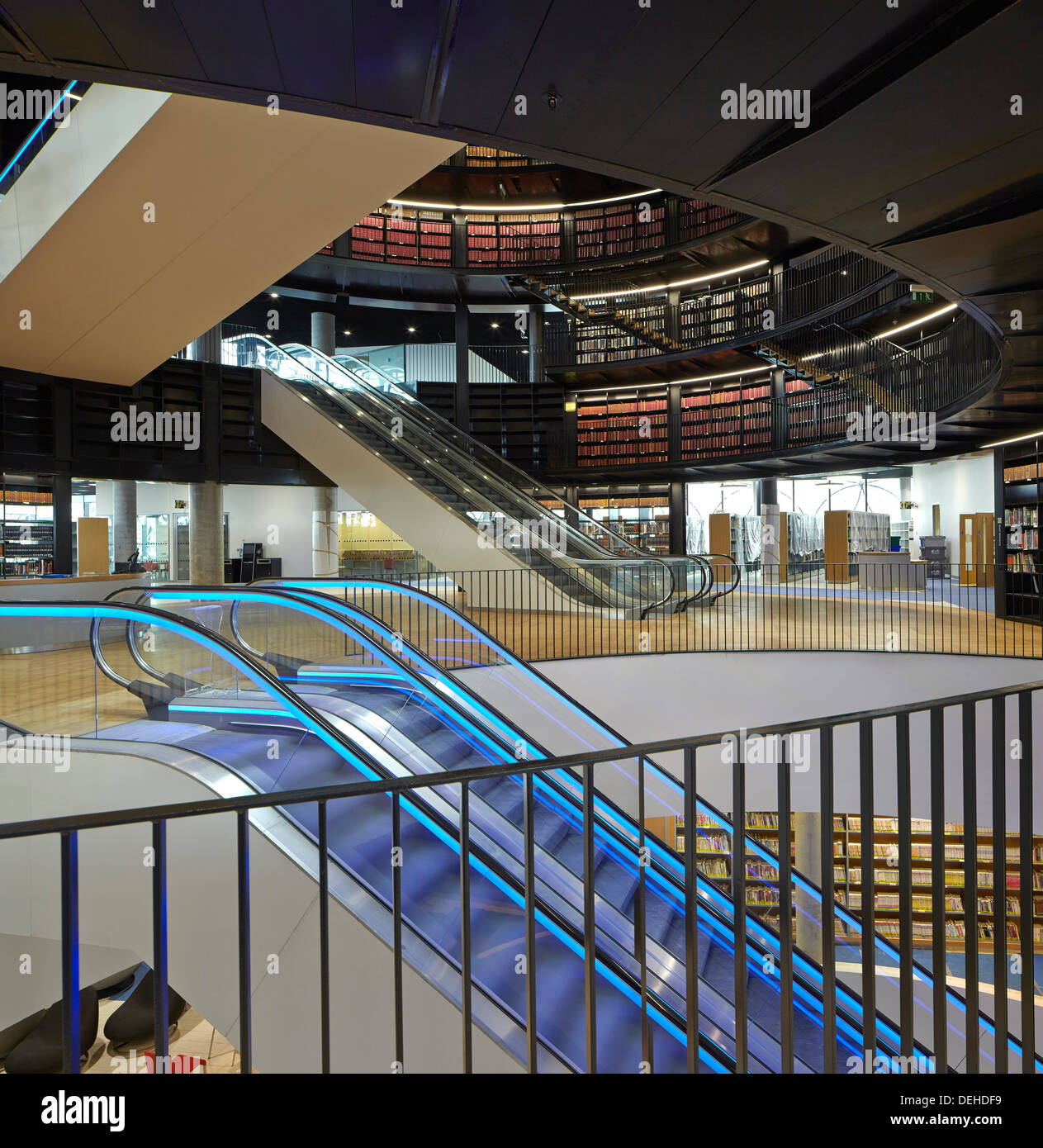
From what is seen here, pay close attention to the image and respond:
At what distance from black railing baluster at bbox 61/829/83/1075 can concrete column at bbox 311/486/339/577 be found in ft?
51.0

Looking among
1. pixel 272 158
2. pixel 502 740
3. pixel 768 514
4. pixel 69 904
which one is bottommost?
pixel 502 740

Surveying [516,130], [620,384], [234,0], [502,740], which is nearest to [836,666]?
[502,740]

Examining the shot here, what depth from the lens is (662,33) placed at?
7.60 feet

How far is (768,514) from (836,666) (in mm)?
8438

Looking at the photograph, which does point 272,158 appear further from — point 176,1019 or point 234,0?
point 176,1019

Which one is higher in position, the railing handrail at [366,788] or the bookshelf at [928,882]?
the railing handrail at [366,788]

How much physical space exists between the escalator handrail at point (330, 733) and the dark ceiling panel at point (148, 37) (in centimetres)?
258

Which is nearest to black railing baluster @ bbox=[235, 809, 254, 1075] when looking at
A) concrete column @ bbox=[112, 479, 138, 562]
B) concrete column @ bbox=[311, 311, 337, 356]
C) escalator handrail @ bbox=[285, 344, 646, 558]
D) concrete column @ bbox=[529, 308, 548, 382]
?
escalator handrail @ bbox=[285, 344, 646, 558]

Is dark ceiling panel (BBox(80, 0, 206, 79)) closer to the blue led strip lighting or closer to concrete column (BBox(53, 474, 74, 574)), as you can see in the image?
the blue led strip lighting

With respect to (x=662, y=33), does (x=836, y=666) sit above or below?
below

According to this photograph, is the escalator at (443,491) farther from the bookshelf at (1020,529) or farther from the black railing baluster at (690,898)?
the black railing baluster at (690,898)

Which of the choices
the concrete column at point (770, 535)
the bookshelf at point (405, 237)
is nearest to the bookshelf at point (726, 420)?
the concrete column at point (770, 535)

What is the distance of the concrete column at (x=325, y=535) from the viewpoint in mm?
16859
